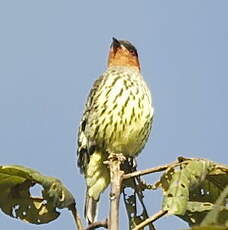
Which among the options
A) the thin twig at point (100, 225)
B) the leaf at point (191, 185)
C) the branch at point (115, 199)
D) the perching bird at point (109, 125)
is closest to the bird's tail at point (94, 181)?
the perching bird at point (109, 125)

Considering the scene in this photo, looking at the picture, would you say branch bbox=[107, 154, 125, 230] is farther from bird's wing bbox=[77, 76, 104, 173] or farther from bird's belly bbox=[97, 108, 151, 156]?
bird's wing bbox=[77, 76, 104, 173]

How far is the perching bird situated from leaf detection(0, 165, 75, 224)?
2708 mm

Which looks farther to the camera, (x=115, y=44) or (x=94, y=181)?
(x=115, y=44)

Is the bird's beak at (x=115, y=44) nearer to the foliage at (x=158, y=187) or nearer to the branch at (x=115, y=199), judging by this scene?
the foliage at (x=158, y=187)

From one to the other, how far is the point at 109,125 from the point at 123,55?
75.6 inches

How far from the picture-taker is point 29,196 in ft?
14.1

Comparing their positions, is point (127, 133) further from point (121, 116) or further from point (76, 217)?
point (76, 217)

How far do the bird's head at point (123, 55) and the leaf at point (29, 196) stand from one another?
4.83 metres

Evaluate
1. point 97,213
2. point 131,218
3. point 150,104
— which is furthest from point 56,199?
point 150,104

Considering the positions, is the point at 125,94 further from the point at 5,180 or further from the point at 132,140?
the point at 5,180

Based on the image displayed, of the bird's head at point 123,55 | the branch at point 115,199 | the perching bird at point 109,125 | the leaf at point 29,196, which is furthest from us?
the bird's head at point 123,55

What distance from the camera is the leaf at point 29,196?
151 inches

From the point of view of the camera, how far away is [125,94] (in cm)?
755

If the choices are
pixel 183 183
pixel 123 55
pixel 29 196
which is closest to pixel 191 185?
pixel 183 183
